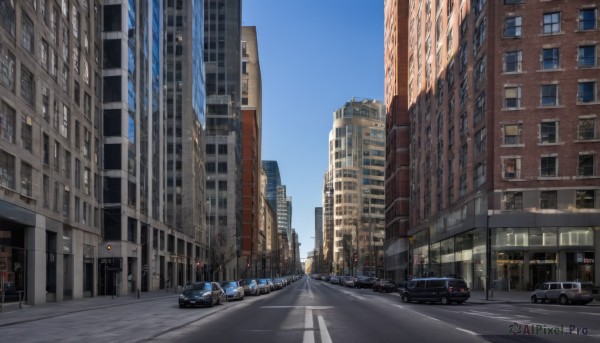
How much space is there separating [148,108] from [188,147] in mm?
27839

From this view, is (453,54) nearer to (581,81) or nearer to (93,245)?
(581,81)

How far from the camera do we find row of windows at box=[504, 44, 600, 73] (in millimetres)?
55250

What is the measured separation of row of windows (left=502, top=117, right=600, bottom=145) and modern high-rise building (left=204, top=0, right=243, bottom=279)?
2389 inches

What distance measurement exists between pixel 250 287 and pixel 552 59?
115 feet

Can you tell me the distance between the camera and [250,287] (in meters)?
55.7

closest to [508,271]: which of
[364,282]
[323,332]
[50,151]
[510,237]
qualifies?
[510,237]

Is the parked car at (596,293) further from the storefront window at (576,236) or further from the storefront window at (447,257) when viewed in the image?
the storefront window at (447,257)

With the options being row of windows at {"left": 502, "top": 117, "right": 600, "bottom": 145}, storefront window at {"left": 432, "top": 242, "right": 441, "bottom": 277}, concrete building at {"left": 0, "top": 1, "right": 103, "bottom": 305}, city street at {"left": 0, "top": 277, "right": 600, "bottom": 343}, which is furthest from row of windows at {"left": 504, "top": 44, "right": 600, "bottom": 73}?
concrete building at {"left": 0, "top": 1, "right": 103, "bottom": 305}

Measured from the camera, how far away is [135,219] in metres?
62.7

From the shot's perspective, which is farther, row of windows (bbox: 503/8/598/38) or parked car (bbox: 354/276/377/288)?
parked car (bbox: 354/276/377/288)

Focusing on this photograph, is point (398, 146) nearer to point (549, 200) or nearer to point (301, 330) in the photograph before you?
point (549, 200)

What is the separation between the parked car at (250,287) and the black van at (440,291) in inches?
788

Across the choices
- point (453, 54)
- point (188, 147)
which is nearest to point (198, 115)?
point (188, 147)

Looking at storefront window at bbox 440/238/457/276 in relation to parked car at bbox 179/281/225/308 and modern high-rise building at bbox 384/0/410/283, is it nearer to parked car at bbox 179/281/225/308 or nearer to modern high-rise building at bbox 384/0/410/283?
modern high-rise building at bbox 384/0/410/283
